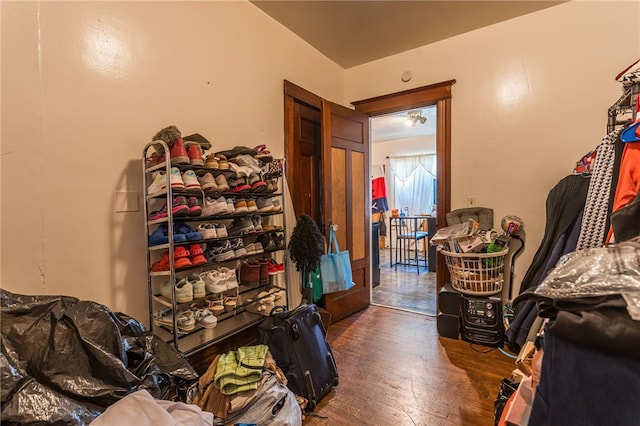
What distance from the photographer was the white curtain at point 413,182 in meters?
6.80

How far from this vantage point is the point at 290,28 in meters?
2.71

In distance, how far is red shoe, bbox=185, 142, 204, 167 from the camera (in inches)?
66.0

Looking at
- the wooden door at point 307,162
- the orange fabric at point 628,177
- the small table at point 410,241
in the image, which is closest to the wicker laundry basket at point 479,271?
the orange fabric at point 628,177

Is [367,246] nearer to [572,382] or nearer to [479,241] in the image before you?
[479,241]

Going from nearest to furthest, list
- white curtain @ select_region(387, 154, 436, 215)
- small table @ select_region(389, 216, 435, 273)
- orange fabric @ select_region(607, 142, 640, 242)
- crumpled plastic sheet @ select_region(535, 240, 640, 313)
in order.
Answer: crumpled plastic sheet @ select_region(535, 240, 640, 313)
orange fabric @ select_region(607, 142, 640, 242)
small table @ select_region(389, 216, 435, 273)
white curtain @ select_region(387, 154, 436, 215)

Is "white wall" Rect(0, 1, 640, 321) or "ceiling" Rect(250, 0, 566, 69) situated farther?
"ceiling" Rect(250, 0, 566, 69)

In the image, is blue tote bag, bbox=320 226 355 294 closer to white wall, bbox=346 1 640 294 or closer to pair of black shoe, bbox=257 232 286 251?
pair of black shoe, bbox=257 232 286 251

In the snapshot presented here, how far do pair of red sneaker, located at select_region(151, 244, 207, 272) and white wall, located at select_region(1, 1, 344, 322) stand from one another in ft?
0.61

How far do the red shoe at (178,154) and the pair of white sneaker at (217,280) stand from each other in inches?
25.8

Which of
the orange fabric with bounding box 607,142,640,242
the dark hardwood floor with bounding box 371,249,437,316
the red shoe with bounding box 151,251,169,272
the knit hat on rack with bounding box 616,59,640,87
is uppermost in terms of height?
the knit hat on rack with bounding box 616,59,640,87

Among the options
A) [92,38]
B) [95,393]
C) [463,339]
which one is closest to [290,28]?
[92,38]

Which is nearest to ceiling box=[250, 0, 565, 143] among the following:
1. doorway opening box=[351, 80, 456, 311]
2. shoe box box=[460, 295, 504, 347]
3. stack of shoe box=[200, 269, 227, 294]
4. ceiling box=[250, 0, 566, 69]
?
ceiling box=[250, 0, 566, 69]

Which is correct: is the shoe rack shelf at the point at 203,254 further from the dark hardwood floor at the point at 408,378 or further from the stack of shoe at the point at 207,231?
the dark hardwood floor at the point at 408,378

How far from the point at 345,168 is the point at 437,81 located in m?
1.23
